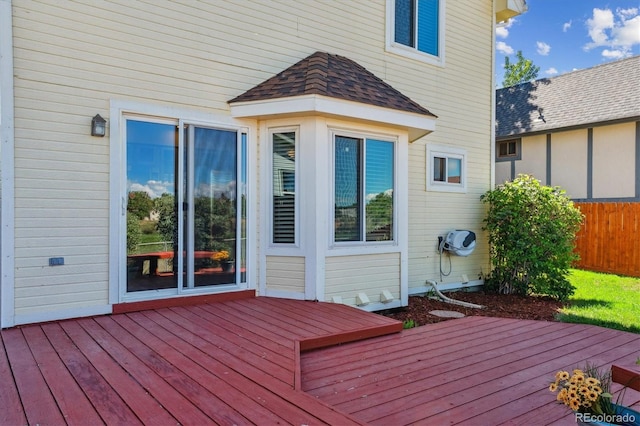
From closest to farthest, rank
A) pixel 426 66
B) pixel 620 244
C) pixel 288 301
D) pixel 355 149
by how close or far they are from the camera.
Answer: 1. pixel 288 301
2. pixel 355 149
3. pixel 426 66
4. pixel 620 244

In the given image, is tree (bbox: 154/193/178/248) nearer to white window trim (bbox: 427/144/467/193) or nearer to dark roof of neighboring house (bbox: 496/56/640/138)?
white window trim (bbox: 427/144/467/193)

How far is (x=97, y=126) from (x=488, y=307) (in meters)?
5.73

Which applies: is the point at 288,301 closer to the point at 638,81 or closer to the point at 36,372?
the point at 36,372

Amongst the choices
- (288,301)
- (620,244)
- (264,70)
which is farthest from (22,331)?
(620,244)

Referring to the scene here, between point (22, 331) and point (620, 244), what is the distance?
11.3 metres

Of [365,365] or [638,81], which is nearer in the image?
[365,365]

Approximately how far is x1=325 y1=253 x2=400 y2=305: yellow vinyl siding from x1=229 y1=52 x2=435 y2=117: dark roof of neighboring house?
6.57 ft

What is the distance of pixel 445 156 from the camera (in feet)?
24.1

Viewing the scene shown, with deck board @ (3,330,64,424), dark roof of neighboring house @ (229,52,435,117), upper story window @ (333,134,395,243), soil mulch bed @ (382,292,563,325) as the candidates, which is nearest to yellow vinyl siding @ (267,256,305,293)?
upper story window @ (333,134,395,243)

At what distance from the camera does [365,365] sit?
11.4 feet

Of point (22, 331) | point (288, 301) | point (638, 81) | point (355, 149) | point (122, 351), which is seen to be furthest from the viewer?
point (638, 81)

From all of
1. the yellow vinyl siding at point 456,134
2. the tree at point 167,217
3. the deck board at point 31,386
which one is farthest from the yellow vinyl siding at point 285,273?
the deck board at point 31,386

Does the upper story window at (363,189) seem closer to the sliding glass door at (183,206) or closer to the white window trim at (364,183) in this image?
the white window trim at (364,183)

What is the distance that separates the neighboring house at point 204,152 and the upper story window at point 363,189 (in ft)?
0.06
